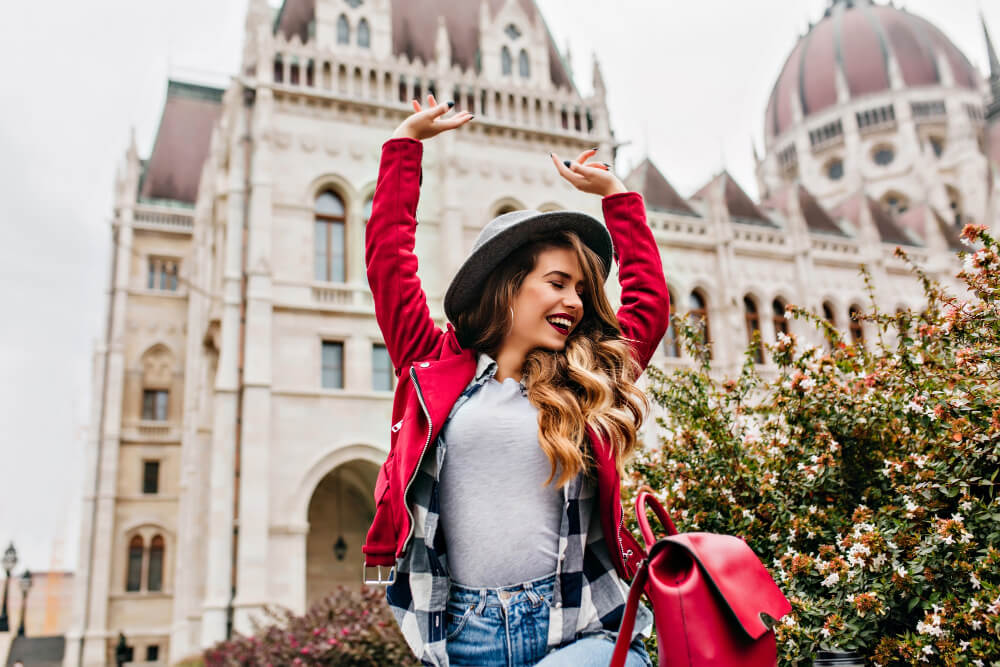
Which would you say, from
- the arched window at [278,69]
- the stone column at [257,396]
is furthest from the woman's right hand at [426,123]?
the arched window at [278,69]

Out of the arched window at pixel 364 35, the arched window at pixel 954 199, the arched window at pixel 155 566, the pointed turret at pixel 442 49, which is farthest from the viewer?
the arched window at pixel 954 199

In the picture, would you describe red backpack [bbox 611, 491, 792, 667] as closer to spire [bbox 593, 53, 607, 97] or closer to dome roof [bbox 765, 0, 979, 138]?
spire [bbox 593, 53, 607, 97]

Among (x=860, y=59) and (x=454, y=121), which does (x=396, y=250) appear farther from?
(x=860, y=59)

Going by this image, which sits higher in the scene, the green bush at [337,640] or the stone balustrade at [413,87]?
the stone balustrade at [413,87]

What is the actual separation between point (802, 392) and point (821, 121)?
46146 mm

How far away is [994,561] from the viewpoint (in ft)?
11.0

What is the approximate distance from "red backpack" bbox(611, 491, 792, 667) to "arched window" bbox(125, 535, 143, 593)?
27794mm

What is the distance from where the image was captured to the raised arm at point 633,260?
8.17 ft

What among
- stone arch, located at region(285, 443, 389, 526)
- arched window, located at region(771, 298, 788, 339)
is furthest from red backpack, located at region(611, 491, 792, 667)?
arched window, located at region(771, 298, 788, 339)

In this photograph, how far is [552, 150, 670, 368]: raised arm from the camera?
249 centimetres

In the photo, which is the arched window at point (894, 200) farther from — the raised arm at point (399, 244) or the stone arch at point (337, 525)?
the raised arm at point (399, 244)

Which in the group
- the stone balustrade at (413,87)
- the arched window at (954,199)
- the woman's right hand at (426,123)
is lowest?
the woman's right hand at (426,123)

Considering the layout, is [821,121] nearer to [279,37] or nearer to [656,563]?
[279,37]

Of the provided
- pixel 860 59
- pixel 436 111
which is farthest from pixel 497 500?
pixel 860 59
